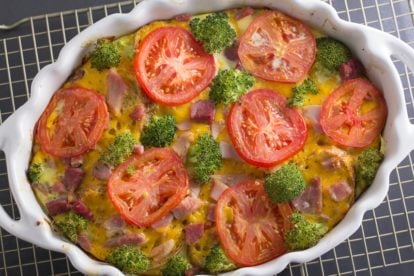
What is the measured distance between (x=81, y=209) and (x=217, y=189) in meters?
0.56

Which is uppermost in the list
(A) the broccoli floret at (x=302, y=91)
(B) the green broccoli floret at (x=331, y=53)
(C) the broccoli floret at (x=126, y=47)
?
(C) the broccoli floret at (x=126, y=47)

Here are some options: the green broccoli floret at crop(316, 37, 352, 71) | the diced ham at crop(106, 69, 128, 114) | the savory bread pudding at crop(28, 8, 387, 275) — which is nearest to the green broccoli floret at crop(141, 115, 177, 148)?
the savory bread pudding at crop(28, 8, 387, 275)

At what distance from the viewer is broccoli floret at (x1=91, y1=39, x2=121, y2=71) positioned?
3209mm

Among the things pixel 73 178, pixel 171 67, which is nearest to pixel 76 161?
pixel 73 178

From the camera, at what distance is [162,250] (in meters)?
3.15

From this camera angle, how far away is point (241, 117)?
3195mm

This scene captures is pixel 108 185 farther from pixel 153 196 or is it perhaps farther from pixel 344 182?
pixel 344 182

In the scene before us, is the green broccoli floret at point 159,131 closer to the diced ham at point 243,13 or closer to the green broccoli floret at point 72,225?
the green broccoli floret at point 72,225

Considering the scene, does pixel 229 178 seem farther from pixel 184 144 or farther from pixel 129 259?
pixel 129 259

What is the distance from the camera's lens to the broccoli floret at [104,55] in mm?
3209

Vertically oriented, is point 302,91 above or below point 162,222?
above

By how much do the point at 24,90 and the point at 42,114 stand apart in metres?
0.59

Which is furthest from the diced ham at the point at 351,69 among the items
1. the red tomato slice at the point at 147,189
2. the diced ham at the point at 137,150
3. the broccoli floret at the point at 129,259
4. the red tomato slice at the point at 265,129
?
the broccoli floret at the point at 129,259

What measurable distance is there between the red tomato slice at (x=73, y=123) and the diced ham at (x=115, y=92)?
3 centimetres
